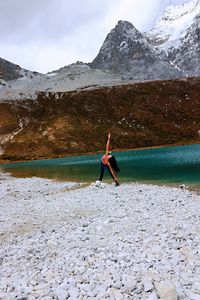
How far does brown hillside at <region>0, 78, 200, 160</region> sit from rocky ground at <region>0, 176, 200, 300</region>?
119466mm

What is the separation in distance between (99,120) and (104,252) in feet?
514

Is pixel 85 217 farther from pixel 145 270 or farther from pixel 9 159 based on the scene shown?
pixel 9 159

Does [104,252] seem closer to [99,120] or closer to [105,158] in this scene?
[105,158]

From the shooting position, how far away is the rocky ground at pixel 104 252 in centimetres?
1115

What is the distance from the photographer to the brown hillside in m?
149

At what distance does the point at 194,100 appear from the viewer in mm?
184000

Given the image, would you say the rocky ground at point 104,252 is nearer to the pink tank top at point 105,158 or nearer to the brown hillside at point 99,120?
the pink tank top at point 105,158

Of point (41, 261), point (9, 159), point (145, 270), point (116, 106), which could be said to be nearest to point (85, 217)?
point (41, 261)

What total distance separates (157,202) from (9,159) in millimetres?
119742

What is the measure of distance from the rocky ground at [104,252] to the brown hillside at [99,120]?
119466 mm

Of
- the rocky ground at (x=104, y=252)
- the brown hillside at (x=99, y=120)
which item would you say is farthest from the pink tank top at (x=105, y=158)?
the brown hillside at (x=99, y=120)

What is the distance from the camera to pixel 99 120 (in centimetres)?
16988

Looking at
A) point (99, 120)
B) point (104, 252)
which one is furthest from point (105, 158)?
point (99, 120)

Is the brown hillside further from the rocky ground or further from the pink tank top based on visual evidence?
the rocky ground
